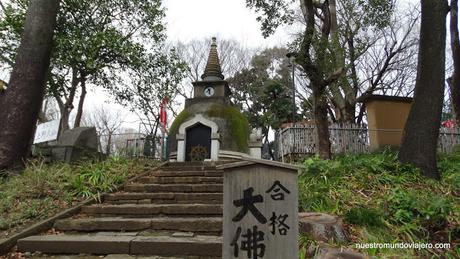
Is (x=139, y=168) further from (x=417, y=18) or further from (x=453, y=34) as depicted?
(x=417, y=18)

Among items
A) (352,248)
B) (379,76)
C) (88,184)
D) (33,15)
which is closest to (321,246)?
(352,248)

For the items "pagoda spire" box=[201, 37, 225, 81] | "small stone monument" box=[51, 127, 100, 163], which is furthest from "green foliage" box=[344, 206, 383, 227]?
"pagoda spire" box=[201, 37, 225, 81]

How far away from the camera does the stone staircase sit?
4.70 metres

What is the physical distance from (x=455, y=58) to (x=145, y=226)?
1187 cm

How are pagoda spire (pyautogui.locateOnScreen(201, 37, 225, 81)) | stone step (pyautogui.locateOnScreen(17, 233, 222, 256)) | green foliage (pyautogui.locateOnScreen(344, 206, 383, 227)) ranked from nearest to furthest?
1. stone step (pyautogui.locateOnScreen(17, 233, 222, 256))
2. green foliage (pyautogui.locateOnScreen(344, 206, 383, 227))
3. pagoda spire (pyautogui.locateOnScreen(201, 37, 225, 81))

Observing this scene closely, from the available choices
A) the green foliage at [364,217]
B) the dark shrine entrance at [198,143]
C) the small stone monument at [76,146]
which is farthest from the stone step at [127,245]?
the dark shrine entrance at [198,143]

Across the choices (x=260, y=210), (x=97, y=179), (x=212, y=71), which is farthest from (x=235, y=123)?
(x=260, y=210)

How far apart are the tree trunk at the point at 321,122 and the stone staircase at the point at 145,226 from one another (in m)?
4.20

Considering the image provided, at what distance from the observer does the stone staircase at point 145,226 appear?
4.70 metres

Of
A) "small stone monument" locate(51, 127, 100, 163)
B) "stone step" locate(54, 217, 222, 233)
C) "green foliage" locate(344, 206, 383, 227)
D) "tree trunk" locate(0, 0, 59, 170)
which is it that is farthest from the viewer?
"small stone monument" locate(51, 127, 100, 163)

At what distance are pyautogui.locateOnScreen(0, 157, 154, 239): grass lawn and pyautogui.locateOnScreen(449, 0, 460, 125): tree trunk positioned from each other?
1109 cm

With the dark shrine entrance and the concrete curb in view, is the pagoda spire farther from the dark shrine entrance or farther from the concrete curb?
the concrete curb

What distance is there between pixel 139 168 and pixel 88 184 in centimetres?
208

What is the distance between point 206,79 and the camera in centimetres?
1725
